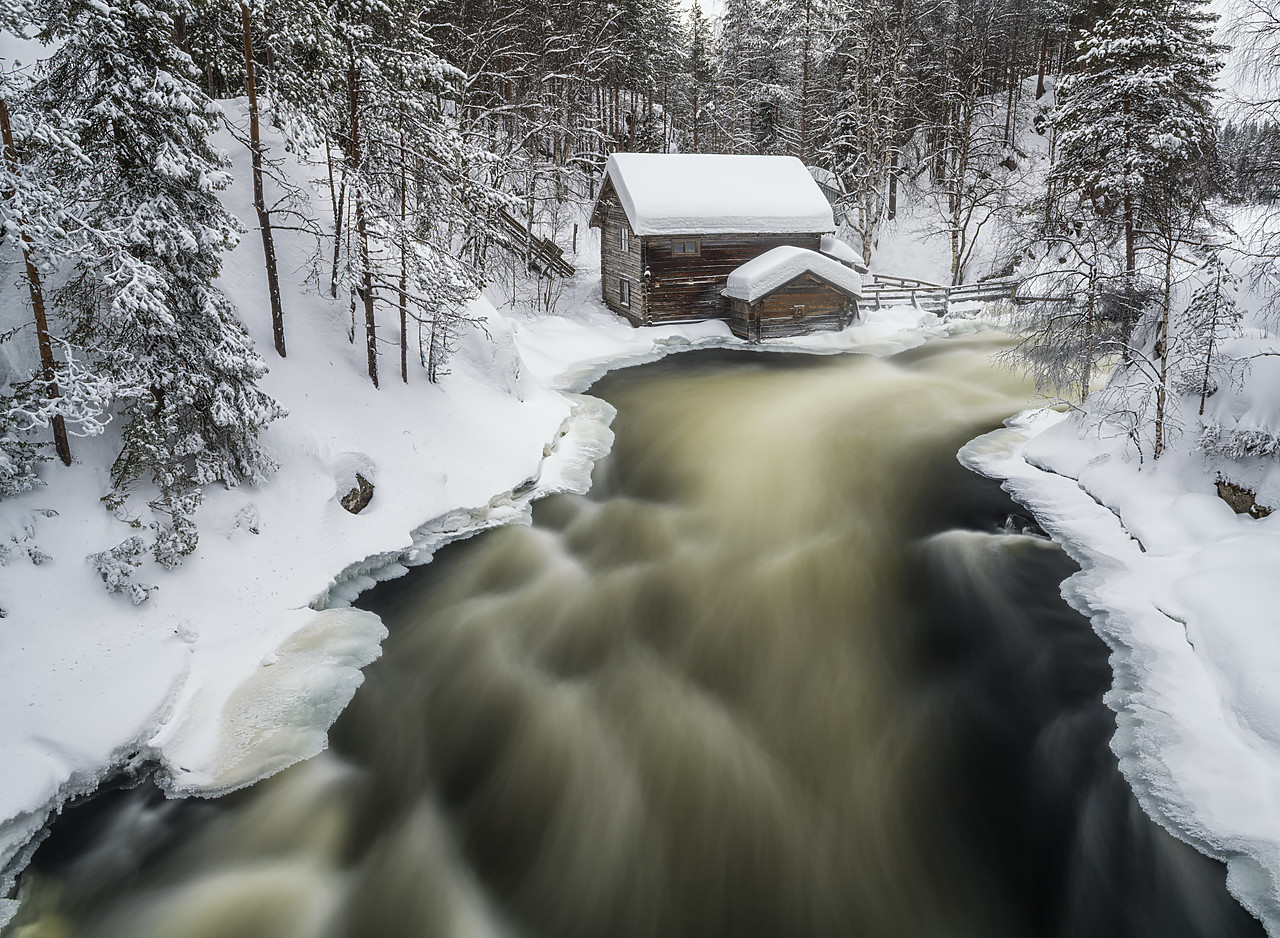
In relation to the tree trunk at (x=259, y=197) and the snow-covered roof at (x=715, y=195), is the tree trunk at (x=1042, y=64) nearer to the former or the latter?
the snow-covered roof at (x=715, y=195)

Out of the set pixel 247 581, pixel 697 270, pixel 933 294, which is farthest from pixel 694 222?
pixel 247 581

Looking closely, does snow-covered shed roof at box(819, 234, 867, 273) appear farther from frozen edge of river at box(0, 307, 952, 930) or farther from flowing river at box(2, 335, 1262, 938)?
flowing river at box(2, 335, 1262, 938)

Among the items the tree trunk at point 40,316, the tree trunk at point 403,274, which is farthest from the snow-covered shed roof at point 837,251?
the tree trunk at point 40,316

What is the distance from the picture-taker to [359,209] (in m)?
12.4

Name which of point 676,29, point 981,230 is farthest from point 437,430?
point 676,29

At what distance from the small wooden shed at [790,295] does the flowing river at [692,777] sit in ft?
53.5

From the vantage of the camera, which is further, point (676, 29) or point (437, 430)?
point (676, 29)

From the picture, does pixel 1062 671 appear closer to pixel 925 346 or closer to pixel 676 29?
pixel 925 346

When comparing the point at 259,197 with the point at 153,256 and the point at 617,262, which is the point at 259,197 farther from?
the point at 617,262

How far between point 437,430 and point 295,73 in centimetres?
667

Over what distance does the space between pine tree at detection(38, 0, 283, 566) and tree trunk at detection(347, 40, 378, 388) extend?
2.83 m

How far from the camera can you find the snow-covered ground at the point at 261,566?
23.2 feet

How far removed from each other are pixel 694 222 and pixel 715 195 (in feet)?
6.68

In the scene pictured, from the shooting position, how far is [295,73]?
12.1 m
